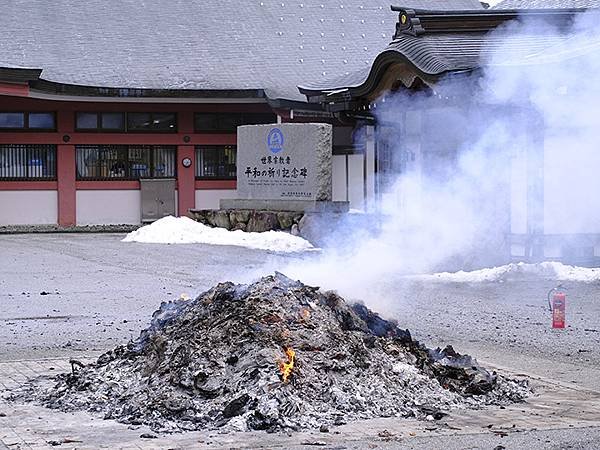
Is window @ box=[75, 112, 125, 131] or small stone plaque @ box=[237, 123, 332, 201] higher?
window @ box=[75, 112, 125, 131]

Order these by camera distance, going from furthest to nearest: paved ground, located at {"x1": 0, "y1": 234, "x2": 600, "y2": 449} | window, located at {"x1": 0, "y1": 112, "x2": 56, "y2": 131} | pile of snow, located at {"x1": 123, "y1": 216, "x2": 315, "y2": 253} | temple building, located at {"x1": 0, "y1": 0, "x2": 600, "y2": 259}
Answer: window, located at {"x1": 0, "y1": 112, "x2": 56, "y2": 131} → temple building, located at {"x1": 0, "y1": 0, "x2": 600, "y2": 259} → pile of snow, located at {"x1": 123, "y1": 216, "x2": 315, "y2": 253} → paved ground, located at {"x1": 0, "y1": 234, "x2": 600, "y2": 449}

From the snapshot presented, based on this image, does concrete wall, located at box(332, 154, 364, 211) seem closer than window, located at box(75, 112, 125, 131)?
Yes

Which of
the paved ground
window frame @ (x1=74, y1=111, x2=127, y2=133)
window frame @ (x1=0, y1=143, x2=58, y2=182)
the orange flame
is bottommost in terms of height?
the paved ground

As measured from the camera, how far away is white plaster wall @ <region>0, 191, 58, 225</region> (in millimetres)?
30172

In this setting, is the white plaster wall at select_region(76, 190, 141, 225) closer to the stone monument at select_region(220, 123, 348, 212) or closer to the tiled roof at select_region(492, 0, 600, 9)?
the stone monument at select_region(220, 123, 348, 212)

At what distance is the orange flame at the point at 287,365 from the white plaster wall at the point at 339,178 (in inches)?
735

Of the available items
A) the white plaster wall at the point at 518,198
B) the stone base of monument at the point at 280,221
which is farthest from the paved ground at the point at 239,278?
the white plaster wall at the point at 518,198

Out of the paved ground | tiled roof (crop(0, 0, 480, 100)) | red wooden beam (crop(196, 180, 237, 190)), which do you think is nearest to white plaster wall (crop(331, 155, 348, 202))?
tiled roof (crop(0, 0, 480, 100))

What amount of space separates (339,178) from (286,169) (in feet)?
7.88

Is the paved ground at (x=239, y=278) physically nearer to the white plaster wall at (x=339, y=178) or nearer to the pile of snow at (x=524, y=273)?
the pile of snow at (x=524, y=273)

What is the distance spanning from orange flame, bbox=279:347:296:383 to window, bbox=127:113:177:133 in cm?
2413

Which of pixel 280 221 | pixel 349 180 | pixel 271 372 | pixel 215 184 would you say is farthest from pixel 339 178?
pixel 271 372

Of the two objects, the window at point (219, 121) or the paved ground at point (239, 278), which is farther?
the window at point (219, 121)

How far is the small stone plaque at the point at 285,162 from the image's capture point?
23.9 metres
